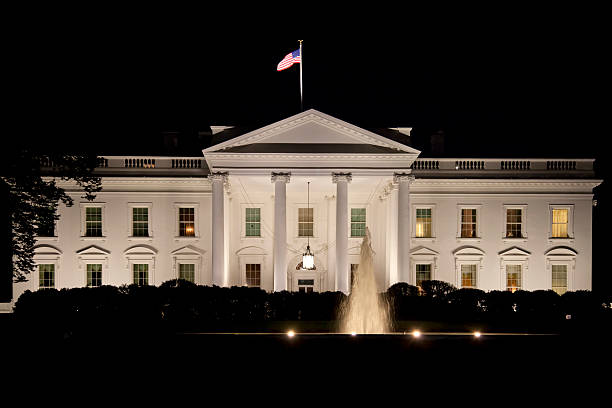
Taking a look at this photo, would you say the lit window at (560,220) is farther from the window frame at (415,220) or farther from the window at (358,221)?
the window at (358,221)

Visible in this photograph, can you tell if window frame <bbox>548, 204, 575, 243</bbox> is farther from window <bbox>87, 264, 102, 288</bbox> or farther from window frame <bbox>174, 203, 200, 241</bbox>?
window <bbox>87, 264, 102, 288</bbox>

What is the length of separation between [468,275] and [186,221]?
16.6m

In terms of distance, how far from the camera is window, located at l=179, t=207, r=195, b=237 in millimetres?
30922

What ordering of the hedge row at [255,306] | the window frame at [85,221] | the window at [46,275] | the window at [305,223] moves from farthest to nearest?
1. the window at [305,223]
2. the window frame at [85,221]
3. the window at [46,275]
4. the hedge row at [255,306]

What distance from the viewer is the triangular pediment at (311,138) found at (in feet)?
85.1

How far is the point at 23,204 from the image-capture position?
23516 mm

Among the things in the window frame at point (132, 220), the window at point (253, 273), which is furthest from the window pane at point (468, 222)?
the window frame at point (132, 220)

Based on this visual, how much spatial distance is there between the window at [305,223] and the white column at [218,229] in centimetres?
616

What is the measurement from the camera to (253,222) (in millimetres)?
31609

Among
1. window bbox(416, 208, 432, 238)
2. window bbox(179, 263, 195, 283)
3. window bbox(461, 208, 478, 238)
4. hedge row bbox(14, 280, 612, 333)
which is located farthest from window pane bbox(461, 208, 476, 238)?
window bbox(179, 263, 195, 283)

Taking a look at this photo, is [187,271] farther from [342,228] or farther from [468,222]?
[468,222]

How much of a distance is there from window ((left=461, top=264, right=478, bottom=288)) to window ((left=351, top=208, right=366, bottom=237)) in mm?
6197

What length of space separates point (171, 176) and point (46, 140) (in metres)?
10.1

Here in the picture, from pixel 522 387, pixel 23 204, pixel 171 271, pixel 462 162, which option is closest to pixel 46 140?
pixel 23 204
